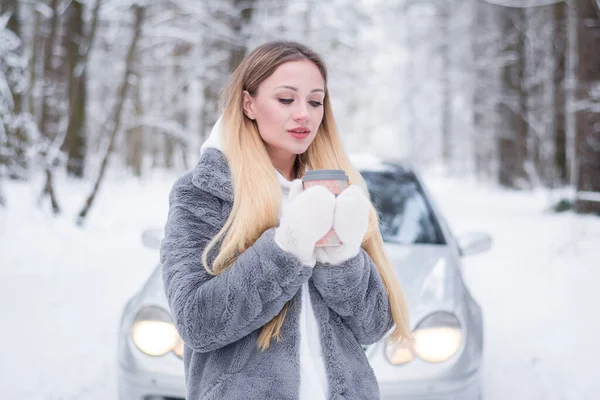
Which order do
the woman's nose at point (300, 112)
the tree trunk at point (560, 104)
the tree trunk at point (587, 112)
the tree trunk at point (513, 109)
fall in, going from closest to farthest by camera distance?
the woman's nose at point (300, 112) < the tree trunk at point (587, 112) < the tree trunk at point (560, 104) < the tree trunk at point (513, 109)

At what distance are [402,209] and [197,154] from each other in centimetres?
1069

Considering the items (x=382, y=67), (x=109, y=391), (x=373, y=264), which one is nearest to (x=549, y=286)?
(x=109, y=391)

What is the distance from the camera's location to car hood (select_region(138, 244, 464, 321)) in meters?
2.64

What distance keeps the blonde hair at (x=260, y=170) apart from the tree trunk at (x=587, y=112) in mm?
8813

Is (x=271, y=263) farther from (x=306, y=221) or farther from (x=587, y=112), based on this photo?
(x=587, y=112)

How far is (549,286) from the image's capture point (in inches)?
241

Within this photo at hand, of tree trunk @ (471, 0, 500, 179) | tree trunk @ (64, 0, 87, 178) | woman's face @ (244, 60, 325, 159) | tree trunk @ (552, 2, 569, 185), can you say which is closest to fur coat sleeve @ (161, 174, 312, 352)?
woman's face @ (244, 60, 325, 159)

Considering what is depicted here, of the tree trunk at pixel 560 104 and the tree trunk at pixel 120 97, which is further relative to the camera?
the tree trunk at pixel 560 104

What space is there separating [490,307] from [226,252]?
4937 millimetres

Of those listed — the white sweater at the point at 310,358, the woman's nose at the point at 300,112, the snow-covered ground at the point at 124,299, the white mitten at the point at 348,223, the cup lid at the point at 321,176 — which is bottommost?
the snow-covered ground at the point at 124,299

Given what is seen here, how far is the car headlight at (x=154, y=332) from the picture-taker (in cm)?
255

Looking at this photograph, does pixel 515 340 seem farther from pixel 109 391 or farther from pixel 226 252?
pixel 226 252

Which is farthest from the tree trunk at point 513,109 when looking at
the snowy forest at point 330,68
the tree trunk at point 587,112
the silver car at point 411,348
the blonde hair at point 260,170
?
the blonde hair at point 260,170

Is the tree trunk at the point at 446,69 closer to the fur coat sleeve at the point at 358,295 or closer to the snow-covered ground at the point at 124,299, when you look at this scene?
the snow-covered ground at the point at 124,299
